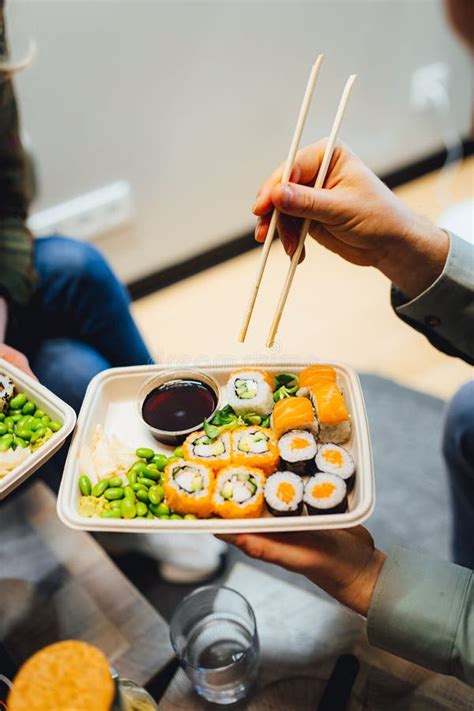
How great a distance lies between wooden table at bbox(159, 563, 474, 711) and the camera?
1072mm

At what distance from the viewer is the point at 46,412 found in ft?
3.44

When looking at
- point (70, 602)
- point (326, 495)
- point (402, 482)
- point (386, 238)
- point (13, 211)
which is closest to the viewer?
point (326, 495)

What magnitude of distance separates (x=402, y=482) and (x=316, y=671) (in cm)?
107

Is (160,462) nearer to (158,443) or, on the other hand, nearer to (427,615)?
(158,443)

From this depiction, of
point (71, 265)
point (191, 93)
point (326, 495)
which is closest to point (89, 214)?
point (191, 93)

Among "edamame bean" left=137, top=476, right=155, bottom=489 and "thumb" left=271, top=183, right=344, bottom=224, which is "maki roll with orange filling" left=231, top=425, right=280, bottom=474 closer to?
"edamame bean" left=137, top=476, right=155, bottom=489

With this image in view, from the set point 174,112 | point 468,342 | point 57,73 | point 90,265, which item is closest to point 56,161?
point 57,73

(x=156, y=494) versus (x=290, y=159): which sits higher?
(x=290, y=159)

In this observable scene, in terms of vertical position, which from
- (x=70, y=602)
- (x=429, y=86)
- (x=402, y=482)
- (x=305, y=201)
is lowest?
(x=402, y=482)

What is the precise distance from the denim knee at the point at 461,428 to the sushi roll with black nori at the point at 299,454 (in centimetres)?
65

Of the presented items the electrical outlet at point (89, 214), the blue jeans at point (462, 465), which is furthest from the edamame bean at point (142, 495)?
the electrical outlet at point (89, 214)

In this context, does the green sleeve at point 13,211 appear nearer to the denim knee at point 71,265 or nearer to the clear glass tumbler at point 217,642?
the denim knee at point 71,265

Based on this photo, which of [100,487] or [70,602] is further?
[70,602]

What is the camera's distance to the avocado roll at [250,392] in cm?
105
